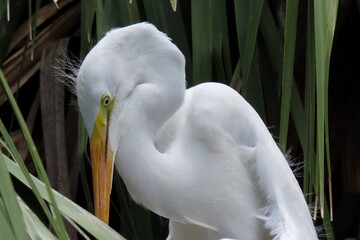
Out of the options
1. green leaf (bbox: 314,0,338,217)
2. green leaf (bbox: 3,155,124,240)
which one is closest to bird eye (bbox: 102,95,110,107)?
green leaf (bbox: 3,155,124,240)

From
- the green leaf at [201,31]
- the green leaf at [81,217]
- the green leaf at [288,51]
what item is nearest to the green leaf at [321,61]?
the green leaf at [288,51]

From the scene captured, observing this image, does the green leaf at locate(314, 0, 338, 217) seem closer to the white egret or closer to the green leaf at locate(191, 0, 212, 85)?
the white egret

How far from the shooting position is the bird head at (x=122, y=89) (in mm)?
1260

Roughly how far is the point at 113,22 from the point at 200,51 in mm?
208

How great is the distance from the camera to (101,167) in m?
1.28

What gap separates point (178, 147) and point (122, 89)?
0.22m

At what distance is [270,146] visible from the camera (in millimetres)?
1493

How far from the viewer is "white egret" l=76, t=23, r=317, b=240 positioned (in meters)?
1.29

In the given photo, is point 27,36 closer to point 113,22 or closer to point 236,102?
point 113,22

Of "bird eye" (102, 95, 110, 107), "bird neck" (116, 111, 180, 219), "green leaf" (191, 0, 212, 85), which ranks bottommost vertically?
"bird neck" (116, 111, 180, 219)

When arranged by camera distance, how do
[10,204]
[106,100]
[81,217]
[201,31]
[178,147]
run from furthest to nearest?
[201,31] → [178,147] → [106,100] → [81,217] → [10,204]

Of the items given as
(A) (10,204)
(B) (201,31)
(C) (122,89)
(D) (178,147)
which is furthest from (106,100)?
(A) (10,204)

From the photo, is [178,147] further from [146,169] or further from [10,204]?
[10,204]

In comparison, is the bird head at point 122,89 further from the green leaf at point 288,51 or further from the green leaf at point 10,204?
the green leaf at point 10,204
